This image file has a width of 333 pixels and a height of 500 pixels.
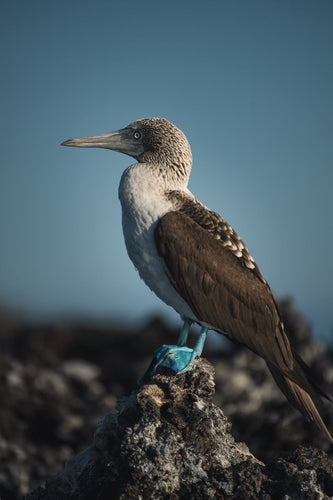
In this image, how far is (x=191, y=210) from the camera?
15.8ft

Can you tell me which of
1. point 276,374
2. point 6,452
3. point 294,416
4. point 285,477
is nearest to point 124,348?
point 6,452

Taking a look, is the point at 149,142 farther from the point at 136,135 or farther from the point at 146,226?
the point at 146,226

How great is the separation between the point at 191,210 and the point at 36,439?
5925 mm

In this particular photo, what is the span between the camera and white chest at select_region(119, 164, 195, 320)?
4746 mm

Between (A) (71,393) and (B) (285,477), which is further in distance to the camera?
(A) (71,393)

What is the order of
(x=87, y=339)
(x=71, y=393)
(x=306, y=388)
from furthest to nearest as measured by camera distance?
(x=87, y=339), (x=71, y=393), (x=306, y=388)

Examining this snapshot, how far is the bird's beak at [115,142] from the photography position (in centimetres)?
540

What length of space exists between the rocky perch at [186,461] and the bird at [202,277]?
48 centimetres

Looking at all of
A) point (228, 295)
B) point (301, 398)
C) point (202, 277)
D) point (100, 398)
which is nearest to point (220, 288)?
point (228, 295)

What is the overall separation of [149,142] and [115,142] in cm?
45

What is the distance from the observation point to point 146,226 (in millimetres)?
4750

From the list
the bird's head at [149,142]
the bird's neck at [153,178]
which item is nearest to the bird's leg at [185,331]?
the bird's neck at [153,178]

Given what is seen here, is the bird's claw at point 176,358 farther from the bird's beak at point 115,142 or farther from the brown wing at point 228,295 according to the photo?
the bird's beak at point 115,142

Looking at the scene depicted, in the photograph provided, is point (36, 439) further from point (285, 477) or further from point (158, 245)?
point (285, 477)
